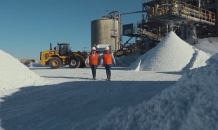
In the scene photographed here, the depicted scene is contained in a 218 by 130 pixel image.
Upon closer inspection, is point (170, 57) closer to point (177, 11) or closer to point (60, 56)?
point (177, 11)

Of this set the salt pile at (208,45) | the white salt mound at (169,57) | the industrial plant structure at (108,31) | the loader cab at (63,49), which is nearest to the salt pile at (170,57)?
the white salt mound at (169,57)

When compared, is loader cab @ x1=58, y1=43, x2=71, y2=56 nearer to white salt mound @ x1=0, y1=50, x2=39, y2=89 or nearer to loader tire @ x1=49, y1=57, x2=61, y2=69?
loader tire @ x1=49, y1=57, x2=61, y2=69

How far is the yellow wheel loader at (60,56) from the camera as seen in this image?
1602 centimetres

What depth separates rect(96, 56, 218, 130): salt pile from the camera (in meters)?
1.93

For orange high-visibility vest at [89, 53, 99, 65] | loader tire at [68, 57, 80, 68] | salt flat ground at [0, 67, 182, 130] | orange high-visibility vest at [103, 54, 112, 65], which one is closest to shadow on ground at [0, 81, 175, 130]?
salt flat ground at [0, 67, 182, 130]

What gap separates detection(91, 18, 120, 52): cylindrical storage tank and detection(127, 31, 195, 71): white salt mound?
1418 centimetres

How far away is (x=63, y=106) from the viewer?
423cm

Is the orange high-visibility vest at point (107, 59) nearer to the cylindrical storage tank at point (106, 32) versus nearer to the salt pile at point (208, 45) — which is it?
the salt pile at point (208, 45)

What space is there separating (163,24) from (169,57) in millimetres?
9398

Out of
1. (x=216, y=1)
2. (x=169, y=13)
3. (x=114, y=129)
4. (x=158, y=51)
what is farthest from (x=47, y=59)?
(x=216, y=1)

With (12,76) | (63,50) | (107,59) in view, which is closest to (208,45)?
(63,50)

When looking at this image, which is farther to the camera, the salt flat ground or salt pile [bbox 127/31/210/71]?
salt pile [bbox 127/31/210/71]

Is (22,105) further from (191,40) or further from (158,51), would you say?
(191,40)

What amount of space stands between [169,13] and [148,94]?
39.1 feet
